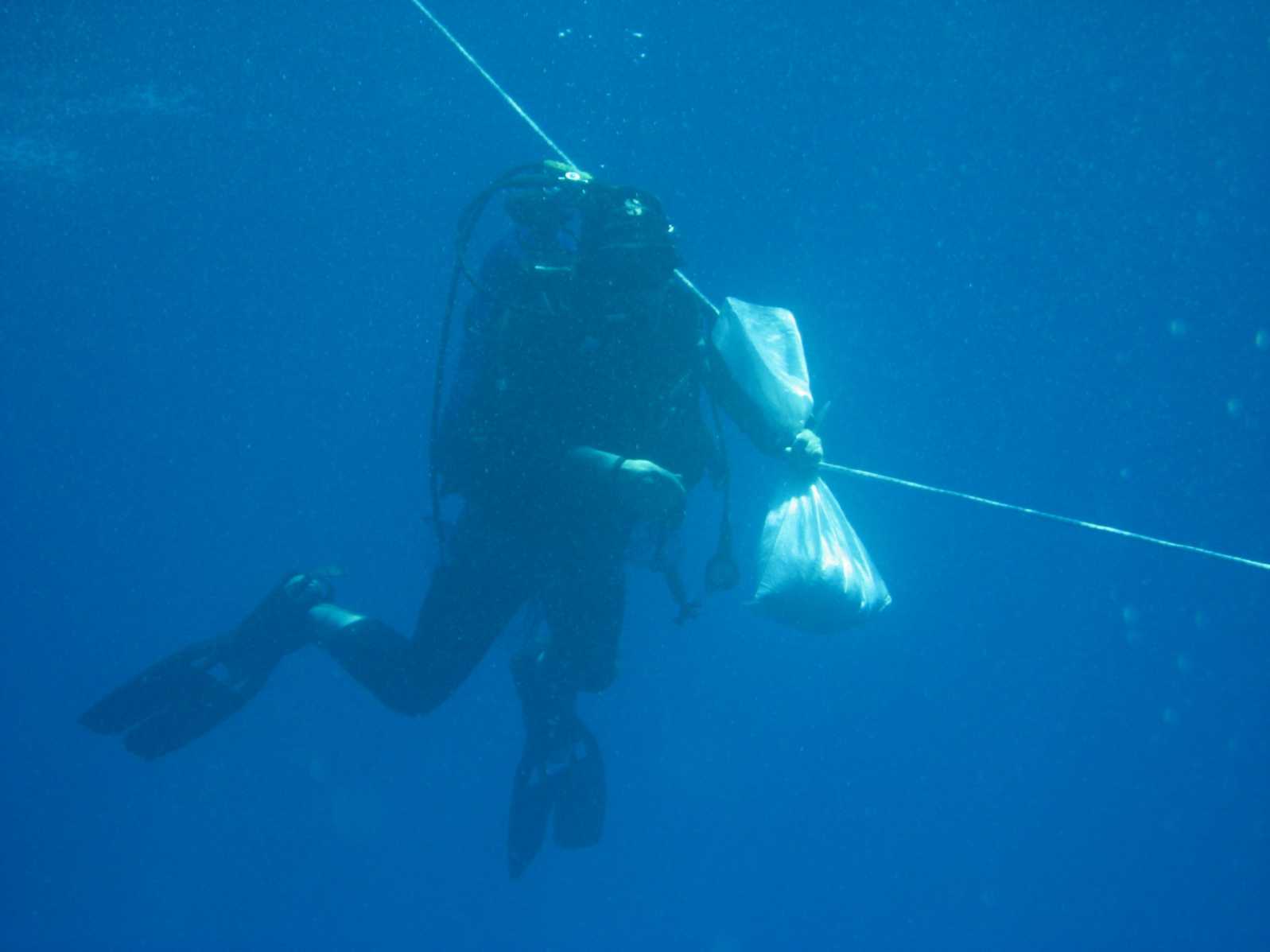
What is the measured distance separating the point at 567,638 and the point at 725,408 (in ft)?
4.46

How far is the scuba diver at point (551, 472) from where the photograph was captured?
3082 millimetres

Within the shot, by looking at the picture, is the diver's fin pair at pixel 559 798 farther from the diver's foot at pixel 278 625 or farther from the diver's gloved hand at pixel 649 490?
the diver's gloved hand at pixel 649 490

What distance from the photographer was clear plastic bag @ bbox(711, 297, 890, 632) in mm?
3391

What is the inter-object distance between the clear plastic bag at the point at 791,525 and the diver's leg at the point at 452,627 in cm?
114

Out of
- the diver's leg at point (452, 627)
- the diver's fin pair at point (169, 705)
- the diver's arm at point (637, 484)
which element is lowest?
the diver's fin pair at point (169, 705)

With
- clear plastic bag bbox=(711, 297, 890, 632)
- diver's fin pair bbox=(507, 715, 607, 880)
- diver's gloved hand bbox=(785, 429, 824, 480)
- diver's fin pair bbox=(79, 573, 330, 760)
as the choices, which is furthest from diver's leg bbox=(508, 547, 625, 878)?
diver's fin pair bbox=(79, 573, 330, 760)

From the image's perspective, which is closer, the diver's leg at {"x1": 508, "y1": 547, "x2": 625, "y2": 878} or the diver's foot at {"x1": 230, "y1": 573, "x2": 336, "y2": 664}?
the diver's leg at {"x1": 508, "y1": 547, "x2": 625, "y2": 878}

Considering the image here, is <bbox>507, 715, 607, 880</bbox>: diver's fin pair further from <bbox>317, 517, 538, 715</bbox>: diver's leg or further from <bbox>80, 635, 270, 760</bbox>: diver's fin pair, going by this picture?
<bbox>80, 635, 270, 760</bbox>: diver's fin pair

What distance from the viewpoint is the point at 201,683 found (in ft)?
14.0

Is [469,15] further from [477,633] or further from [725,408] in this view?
[477,633]

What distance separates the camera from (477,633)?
3.74 m

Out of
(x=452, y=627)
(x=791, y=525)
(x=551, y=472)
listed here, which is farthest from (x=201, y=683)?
(x=791, y=525)

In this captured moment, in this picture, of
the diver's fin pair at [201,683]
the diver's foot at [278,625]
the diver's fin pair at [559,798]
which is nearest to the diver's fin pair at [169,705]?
the diver's fin pair at [201,683]

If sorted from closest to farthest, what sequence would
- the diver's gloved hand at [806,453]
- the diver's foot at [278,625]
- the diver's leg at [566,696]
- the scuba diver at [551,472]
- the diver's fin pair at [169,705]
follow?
1. the scuba diver at [551,472]
2. the diver's leg at [566,696]
3. the diver's gloved hand at [806,453]
4. the diver's fin pair at [169,705]
5. the diver's foot at [278,625]
